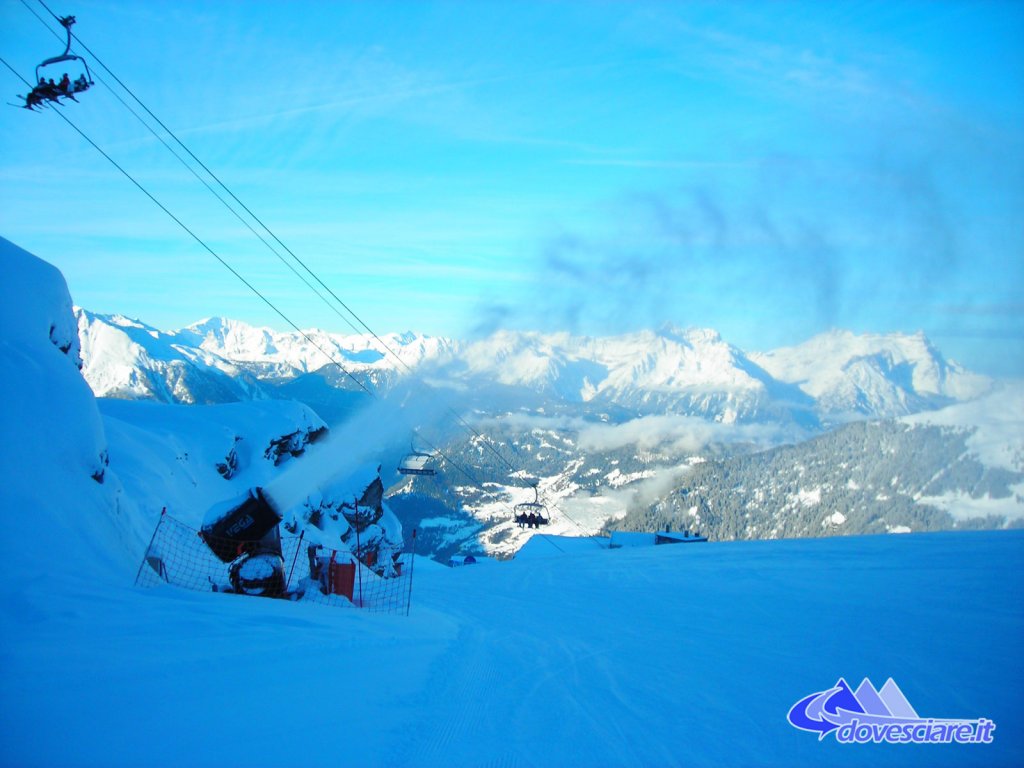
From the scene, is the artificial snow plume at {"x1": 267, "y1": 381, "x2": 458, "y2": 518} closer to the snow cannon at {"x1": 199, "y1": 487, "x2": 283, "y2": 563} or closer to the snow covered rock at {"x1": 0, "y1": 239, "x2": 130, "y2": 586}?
the snow cannon at {"x1": 199, "y1": 487, "x2": 283, "y2": 563}

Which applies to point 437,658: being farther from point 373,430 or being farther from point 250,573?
point 373,430

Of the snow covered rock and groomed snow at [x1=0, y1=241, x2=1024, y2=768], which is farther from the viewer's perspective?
the snow covered rock

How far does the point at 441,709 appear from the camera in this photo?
6492 millimetres

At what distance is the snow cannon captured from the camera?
14008 millimetres

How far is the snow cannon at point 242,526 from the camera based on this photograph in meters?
14.0

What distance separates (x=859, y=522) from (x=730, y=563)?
526 ft

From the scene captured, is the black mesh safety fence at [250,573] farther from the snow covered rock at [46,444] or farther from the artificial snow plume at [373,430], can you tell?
the artificial snow plume at [373,430]

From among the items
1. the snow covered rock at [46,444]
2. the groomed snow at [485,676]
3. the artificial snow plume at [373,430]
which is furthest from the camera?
the artificial snow plume at [373,430]

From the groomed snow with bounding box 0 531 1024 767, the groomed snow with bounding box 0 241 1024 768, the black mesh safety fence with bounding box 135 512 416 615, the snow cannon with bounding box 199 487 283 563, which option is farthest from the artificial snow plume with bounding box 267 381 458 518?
the groomed snow with bounding box 0 531 1024 767

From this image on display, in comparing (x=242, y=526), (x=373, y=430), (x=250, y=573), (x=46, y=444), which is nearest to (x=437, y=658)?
(x=250, y=573)

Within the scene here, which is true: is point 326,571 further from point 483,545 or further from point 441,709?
point 483,545

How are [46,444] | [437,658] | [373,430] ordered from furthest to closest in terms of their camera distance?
[373,430]
[46,444]
[437,658]

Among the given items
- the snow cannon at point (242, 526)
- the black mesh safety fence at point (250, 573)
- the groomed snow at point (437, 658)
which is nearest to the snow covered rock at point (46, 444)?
the groomed snow at point (437, 658)

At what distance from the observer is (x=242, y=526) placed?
14070mm
